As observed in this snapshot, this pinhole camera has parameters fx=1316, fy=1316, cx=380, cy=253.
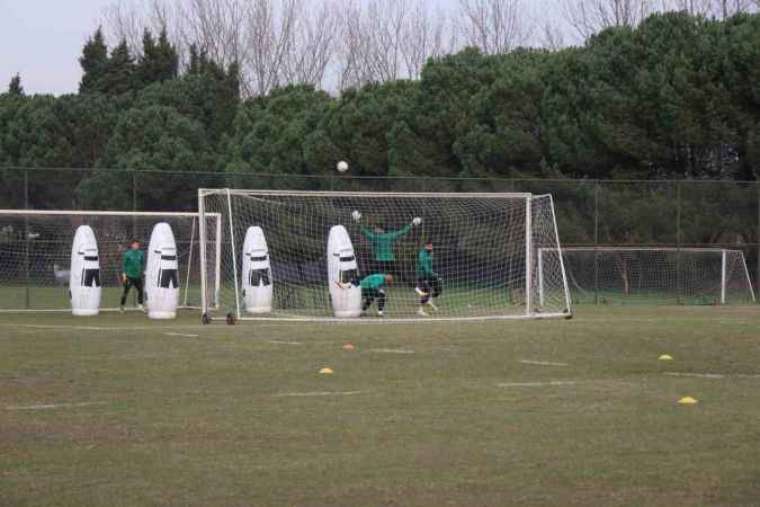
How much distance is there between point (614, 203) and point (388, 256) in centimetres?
874

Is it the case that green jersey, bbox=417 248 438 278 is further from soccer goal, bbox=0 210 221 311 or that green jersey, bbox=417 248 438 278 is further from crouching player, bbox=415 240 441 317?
soccer goal, bbox=0 210 221 311

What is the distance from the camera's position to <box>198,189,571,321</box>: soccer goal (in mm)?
26016

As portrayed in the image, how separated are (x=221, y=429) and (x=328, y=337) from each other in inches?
371

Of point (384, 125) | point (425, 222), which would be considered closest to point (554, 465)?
point (425, 222)

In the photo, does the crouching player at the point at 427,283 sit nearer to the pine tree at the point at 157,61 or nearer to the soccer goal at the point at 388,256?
the soccer goal at the point at 388,256

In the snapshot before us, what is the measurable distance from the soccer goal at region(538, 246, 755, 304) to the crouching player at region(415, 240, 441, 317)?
7312mm

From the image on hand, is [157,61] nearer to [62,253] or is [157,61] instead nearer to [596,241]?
[62,253]

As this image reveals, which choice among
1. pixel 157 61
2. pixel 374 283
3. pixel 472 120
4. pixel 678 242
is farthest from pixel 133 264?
pixel 157 61

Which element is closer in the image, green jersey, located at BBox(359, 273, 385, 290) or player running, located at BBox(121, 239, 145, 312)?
green jersey, located at BBox(359, 273, 385, 290)

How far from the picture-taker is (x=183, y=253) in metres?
33.8

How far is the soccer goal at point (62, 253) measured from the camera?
31547 mm

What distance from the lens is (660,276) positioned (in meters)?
34.1

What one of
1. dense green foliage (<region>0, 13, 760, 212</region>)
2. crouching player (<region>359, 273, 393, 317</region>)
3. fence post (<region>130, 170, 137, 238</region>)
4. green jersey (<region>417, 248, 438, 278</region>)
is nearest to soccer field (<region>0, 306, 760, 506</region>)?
crouching player (<region>359, 273, 393, 317</region>)

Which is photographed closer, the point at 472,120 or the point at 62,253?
the point at 62,253
